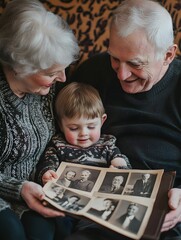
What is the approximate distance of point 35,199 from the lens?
1321 mm

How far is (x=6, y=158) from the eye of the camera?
1430 mm

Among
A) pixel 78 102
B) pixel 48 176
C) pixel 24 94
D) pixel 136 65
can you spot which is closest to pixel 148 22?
pixel 136 65

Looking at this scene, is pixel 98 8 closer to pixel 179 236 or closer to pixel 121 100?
pixel 121 100

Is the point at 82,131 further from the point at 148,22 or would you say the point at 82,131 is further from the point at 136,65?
the point at 148,22

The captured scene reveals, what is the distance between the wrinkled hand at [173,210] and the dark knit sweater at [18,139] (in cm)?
49

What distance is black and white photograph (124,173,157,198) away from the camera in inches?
50.5

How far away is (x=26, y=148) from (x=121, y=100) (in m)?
0.44

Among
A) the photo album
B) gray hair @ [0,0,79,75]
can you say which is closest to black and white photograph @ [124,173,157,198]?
the photo album

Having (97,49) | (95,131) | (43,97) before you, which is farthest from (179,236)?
(97,49)

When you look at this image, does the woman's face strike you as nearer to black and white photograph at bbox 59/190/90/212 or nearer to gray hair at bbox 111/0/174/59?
gray hair at bbox 111/0/174/59

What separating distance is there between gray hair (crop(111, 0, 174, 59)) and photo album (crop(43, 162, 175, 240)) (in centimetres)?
45

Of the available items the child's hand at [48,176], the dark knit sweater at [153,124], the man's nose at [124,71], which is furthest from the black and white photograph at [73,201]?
the man's nose at [124,71]

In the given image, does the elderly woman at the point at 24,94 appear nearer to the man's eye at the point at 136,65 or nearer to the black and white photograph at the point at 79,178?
the black and white photograph at the point at 79,178

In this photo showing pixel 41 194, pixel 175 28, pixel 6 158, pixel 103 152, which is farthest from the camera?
pixel 175 28
